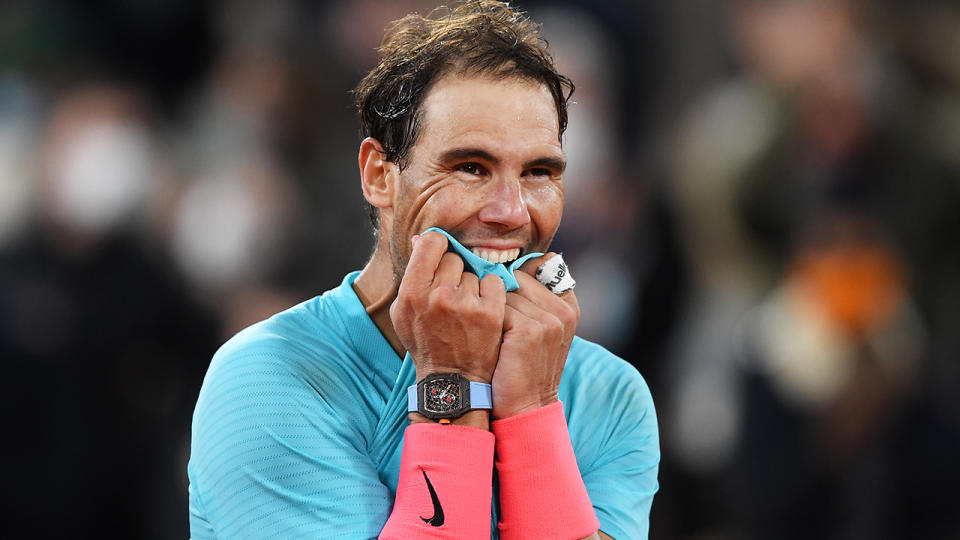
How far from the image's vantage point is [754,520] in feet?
20.1

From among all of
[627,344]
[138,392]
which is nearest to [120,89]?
[138,392]

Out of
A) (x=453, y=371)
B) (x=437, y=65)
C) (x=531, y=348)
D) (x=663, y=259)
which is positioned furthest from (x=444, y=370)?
(x=663, y=259)

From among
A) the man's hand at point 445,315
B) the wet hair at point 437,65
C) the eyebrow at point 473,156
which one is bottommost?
the man's hand at point 445,315

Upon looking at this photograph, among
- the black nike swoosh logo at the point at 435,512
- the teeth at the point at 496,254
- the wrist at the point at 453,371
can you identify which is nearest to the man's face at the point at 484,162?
the teeth at the point at 496,254

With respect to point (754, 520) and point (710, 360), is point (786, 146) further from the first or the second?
point (754, 520)

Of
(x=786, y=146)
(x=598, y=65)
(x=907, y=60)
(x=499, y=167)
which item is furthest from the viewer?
(x=598, y=65)

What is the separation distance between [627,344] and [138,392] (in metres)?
2.63

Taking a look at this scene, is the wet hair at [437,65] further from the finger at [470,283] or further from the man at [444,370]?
the finger at [470,283]

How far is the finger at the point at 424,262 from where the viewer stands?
2.69 metres

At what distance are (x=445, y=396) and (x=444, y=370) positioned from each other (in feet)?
0.20

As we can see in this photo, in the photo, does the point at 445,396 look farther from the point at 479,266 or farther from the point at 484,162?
the point at 484,162

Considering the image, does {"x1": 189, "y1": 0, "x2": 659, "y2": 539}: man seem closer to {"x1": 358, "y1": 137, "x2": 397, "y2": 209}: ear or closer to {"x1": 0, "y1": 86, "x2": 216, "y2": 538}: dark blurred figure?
{"x1": 358, "y1": 137, "x2": 397, "y2": 209}: ear

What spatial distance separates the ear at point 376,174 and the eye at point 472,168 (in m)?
0.24

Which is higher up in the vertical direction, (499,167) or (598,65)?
(598,65)
